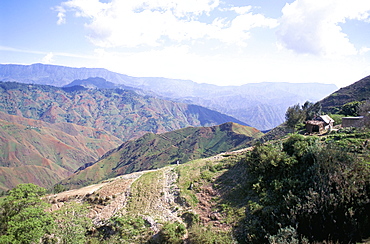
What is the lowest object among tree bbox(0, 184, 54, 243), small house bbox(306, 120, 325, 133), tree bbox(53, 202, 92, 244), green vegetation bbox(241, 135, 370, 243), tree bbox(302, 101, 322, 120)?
tree bbox(53, 202, 92, 244)

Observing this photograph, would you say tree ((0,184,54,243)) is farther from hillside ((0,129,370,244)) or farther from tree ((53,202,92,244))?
tree ((53,202,92,244))

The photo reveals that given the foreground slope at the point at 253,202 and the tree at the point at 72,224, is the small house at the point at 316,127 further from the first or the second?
the tree at the point at 72,224

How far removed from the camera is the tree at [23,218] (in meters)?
15.1

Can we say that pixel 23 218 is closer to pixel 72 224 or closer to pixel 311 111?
pixel 72 224

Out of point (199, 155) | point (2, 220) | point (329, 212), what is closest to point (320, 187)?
point (329, 212)

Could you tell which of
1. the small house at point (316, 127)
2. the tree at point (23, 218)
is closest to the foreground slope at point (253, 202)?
the tree at point (23, 218)

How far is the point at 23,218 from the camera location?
16.3 meters

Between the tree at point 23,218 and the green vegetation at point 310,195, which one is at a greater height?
the green vegetation at point 310,195

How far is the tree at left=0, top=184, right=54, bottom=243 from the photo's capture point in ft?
49.5

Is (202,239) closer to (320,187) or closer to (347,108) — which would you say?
(320,187)

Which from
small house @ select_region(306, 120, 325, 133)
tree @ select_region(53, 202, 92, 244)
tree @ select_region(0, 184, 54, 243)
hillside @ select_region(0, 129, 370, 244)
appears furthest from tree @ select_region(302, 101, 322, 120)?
tree @ select_region(0, 184, 54, 243)

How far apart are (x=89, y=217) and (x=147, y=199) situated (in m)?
5.89

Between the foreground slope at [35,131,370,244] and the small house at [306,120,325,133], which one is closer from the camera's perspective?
the foreground slope at [35,131,370,244]

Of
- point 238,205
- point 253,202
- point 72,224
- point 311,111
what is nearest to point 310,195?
point 253,202
